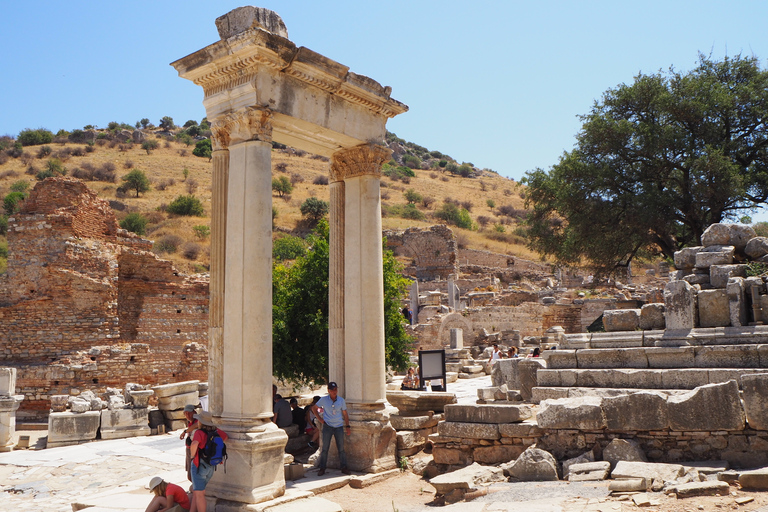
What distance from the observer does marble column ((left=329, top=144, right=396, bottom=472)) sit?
8.17 metres

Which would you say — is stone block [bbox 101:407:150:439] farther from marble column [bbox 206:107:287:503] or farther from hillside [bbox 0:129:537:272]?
hillside [bbox 0:129:537:272]

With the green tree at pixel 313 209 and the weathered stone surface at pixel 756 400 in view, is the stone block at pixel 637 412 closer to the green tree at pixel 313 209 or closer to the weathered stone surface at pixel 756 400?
the weathered stone surface at pixel 756 400

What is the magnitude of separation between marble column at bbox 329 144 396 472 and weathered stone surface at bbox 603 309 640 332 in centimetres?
367

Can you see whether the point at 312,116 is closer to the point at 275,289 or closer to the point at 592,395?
the point at 592,395

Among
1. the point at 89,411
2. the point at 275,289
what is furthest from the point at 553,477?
the point at 89,411

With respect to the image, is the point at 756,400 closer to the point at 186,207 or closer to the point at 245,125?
the point at 245,125

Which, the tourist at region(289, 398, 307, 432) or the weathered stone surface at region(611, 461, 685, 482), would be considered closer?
the weathered stone surface at region(611, 461, 685, 482)

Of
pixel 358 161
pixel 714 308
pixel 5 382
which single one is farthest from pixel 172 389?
pixel 714 308

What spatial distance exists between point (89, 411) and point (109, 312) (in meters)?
8.30

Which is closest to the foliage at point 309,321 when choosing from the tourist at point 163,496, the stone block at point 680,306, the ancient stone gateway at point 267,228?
the ancient stone gateway at point 267,228

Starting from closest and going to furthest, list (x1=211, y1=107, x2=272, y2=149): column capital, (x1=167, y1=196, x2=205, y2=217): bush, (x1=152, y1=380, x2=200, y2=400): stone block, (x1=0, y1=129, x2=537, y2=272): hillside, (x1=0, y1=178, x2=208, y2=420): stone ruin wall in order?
(x1=211, y1=107, x2=272, y2=149): column capital, (x1=152, y1=380, x2=200, y2=400): stone block, (x1=0, y1=178, x2=208, y2=420): stone ruin wall, (x1=0, y1=129, x2=537, y2=272): hillside, (x1=167, y1=196, x2=205, y2=217): bush

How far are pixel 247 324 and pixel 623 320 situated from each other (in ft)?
19.5

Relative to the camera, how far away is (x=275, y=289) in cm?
1429

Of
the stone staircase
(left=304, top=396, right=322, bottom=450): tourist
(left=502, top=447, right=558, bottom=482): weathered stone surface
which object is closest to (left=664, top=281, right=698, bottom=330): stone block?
the stone staircase
